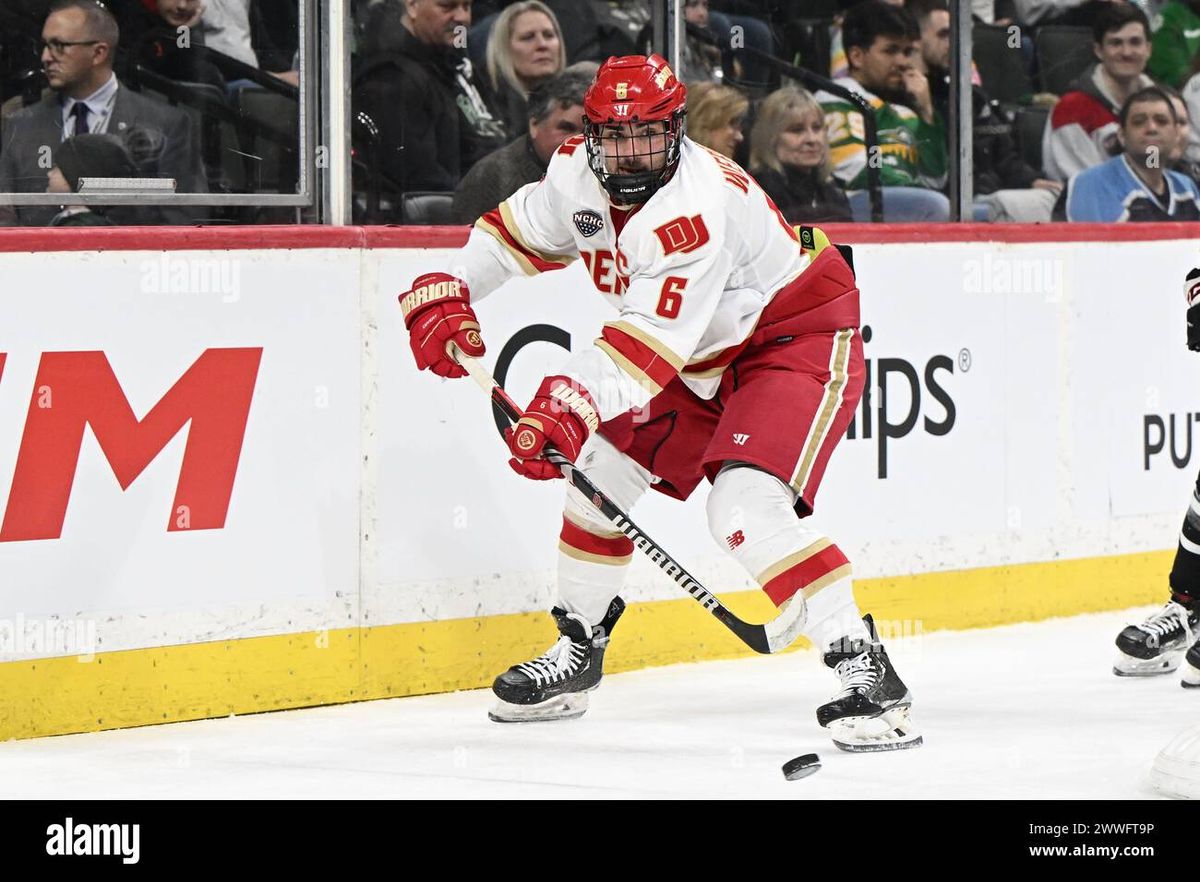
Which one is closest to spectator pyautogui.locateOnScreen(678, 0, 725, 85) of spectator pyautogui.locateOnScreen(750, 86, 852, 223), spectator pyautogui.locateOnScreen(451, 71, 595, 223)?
spectator pyautogui.locateOnScreen(750, 86, 852, 223)

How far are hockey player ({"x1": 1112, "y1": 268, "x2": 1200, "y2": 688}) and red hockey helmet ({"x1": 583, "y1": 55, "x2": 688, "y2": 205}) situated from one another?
1.48 m

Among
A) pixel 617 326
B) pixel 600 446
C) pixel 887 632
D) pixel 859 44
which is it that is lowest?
pixel 887 632

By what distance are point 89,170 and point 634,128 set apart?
118 cm

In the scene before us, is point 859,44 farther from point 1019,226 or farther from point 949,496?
point 949,496

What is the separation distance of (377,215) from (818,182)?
1318mm

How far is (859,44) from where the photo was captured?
566 cm

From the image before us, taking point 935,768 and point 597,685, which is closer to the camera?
point 935,768

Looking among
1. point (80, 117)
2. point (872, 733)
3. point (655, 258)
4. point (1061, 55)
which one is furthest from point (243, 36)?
point (1061, 55)

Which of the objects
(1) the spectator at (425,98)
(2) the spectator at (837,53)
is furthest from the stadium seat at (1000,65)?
(1) the spectator at (425,98)

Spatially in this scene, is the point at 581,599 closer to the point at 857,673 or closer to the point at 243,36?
the point at 857,673

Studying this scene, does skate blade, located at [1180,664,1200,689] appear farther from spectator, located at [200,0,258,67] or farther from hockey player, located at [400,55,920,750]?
spectator, located at [200,0,258,67]

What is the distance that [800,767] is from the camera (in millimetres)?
3848
